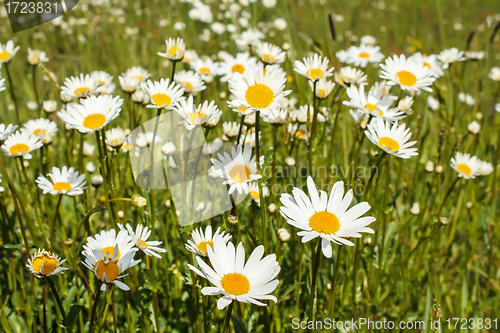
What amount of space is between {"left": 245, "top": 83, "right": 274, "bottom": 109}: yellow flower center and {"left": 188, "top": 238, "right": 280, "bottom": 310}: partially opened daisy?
45cm

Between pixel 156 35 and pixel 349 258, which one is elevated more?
pixel 156 35

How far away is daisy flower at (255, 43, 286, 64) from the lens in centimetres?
187

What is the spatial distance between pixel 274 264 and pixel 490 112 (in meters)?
2.50

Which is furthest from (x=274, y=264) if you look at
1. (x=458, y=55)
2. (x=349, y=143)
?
(x=458, y=55)

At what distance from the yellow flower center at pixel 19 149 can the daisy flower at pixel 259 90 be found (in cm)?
82

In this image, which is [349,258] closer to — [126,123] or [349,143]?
[349,143]

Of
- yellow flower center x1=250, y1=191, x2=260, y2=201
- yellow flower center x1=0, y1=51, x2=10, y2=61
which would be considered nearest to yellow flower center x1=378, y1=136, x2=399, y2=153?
yellow flower center x1=250, y1=191, x2=260, y2=201

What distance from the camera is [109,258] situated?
1.07m

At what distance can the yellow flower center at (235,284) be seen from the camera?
99 cm

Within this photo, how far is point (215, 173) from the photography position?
1.28 m

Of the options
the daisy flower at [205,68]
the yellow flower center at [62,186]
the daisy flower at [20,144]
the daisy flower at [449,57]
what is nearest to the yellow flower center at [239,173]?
the yellow flower center at [62,186]

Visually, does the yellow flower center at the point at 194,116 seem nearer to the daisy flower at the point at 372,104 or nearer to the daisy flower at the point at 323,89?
the daisy flower at the point at 372,104

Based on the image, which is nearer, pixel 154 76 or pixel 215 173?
pixel 215 173

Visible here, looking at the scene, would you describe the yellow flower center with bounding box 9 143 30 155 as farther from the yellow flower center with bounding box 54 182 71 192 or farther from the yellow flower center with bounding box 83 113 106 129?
the yellow flower center with bounding box 83 113 106 129
